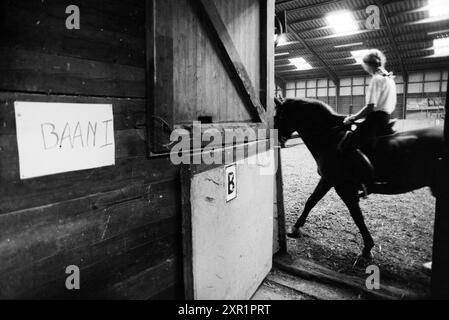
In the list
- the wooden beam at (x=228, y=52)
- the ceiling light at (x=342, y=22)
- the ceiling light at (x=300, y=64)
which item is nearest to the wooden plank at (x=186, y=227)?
the wooden beam at (x=228, y=52)

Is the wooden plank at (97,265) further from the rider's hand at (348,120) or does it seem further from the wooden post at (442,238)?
the rider's hand at (348,120)

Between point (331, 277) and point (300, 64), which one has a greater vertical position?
point (300, 64)

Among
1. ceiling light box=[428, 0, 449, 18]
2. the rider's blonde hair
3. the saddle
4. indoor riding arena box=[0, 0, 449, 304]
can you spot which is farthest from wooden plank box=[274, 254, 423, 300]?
ceiling light box=[428, 0, 449, 18]

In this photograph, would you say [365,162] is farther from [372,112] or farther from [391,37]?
[391,37]

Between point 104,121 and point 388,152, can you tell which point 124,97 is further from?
point 388,152

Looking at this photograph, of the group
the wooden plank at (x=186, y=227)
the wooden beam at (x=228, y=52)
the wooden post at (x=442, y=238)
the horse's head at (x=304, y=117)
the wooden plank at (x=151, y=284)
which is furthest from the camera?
the horse's head at (x=304, y=117)

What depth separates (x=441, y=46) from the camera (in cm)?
1575

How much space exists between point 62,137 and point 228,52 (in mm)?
1577

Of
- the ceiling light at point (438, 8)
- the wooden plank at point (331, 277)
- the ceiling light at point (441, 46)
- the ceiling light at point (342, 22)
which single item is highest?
the ceiling light at point (342, 22)

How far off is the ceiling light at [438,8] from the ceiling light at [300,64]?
336 inches

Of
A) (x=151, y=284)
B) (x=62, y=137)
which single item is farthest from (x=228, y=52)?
(x=151, y=284)

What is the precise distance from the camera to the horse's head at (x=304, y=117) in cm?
409

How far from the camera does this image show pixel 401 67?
60.6 ft

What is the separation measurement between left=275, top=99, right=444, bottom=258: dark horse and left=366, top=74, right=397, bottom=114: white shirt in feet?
1.47
